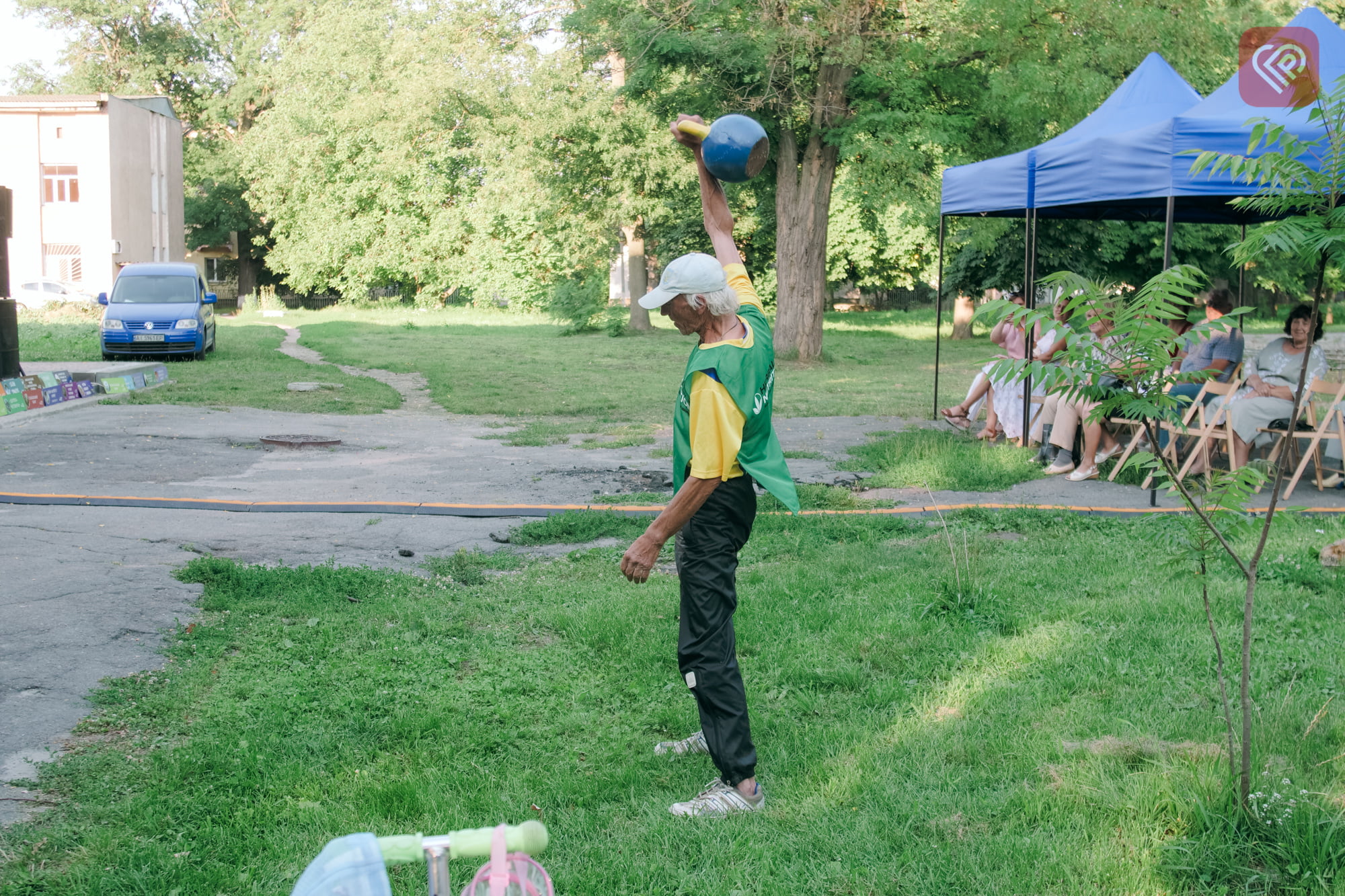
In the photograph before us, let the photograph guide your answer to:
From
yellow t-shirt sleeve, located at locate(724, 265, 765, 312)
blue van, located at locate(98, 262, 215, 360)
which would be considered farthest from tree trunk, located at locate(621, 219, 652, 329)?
yellow t-shirt sleeve, located at locate(724, 265, 765, 312)

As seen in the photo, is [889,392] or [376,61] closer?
[889,392]

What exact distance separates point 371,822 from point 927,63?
64.7 ft

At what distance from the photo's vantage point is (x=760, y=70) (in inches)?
808

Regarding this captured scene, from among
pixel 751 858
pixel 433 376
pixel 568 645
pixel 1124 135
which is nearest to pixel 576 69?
pixel 433 376

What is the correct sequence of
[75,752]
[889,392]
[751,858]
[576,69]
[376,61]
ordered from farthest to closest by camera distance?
[376,61] → [576,69] → [889,392] → [75,752] → [751,858]

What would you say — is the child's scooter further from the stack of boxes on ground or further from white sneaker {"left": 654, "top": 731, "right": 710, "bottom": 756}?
the stack of boxes on ground

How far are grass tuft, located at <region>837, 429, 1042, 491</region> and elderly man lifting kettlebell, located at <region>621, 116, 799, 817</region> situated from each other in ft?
18.2

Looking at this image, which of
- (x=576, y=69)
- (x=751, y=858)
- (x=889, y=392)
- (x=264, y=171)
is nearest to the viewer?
(x=751, y=858)

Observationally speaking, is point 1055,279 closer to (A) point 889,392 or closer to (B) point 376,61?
(A) point 889,392

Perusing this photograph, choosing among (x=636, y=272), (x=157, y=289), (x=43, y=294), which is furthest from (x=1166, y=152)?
(x=43, y=294)

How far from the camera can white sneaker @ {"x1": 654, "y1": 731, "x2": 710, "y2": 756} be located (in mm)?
4320

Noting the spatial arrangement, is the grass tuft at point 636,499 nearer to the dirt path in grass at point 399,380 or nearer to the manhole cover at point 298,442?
the manhole cover at point 298,442

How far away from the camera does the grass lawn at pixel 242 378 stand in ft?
51.3

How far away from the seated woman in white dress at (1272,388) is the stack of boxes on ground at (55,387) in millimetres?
13250
